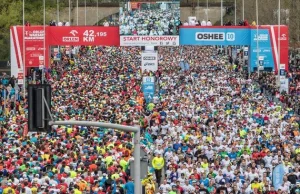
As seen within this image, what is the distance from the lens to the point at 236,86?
60406 millimetres

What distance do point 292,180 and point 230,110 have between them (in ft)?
58.4

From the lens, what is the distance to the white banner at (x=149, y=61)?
206 feet

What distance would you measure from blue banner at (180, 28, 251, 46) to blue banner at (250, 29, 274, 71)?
57 centimetres

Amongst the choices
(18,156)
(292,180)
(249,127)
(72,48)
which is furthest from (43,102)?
(72,48)

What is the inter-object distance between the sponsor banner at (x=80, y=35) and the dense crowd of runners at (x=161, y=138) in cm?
171

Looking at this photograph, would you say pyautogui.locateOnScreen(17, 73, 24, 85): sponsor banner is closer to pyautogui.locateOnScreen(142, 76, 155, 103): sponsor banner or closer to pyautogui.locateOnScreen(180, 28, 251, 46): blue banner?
pyautogui.locateOnScreen(142, 76, 155, 103): sponsor banner

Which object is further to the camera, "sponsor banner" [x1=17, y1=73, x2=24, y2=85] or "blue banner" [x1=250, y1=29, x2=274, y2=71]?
"blue banner" [x1=250, y1=29, x2=274, y2=71]

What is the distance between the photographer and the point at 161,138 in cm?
3975

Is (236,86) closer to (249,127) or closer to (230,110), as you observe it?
(230,110)

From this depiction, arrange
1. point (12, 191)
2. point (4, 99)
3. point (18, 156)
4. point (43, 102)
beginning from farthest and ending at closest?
point (4, 99) → point (18, 156) → point (12, 191) → point (43, 102)

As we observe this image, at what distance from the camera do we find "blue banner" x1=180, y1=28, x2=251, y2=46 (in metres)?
65.6

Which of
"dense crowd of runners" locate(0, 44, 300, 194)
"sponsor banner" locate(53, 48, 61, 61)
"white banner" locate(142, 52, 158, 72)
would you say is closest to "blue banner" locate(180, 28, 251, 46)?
"dense crowd of runners" locate(0, 44, 300, 194)

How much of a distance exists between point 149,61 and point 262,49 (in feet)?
18.7

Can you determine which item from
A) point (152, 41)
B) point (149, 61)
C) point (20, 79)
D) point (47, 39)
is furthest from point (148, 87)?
point (47, 39)
